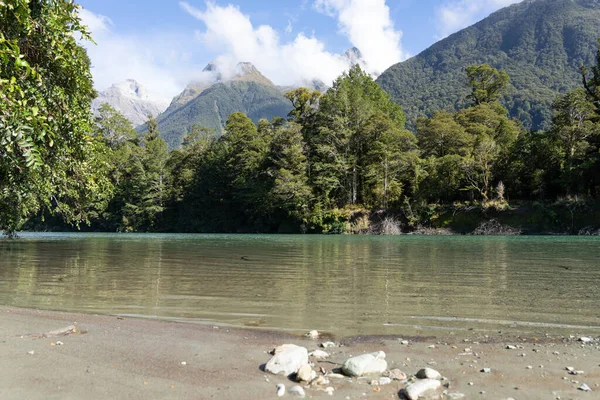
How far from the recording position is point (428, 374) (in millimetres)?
4223

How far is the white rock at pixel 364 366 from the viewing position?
14.2ft

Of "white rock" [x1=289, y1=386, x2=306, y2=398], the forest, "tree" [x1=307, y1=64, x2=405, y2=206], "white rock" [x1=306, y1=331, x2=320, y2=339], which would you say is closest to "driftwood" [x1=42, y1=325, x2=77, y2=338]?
"white rock" [x1=306, y1=331, x2=320, y2=339]

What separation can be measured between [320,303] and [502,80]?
245 ft

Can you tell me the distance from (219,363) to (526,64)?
186796mm

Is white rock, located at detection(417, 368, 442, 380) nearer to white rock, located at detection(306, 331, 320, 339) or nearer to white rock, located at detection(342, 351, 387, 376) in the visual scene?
white rock, located at detection(342, 351, 387, 376)

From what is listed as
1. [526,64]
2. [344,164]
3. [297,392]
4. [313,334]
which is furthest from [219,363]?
[526,64]

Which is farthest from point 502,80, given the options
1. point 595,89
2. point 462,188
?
point 462,188

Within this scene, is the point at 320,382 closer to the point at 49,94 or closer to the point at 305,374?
the point at 305,374

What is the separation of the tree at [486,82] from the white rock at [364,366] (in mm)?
76021

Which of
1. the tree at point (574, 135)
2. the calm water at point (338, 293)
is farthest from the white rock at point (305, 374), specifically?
the tree at point (574, 135)

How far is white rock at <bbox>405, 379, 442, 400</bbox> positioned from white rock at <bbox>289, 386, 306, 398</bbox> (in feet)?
3.12

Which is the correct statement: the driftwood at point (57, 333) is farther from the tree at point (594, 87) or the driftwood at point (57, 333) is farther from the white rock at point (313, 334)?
the tree at point (594, 87)

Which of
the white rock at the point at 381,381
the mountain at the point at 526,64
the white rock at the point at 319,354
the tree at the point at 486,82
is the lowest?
the white rock at the point at 319,354

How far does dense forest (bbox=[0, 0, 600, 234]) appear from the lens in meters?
43.7
